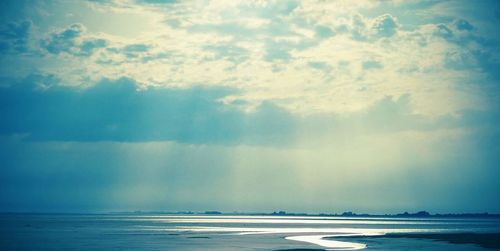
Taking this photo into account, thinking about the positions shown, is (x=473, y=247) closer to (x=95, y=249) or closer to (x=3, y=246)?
(x=95, y=249)

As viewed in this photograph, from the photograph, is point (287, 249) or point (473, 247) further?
point (473, 247)

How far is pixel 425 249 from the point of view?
227ft

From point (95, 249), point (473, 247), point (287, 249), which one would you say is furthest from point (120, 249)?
point (473, 247)

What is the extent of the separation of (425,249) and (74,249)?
42757mm

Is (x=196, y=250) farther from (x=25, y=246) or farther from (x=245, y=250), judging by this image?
(x=25, y=246)

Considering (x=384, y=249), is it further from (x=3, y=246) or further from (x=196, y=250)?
(x=3, y=246)

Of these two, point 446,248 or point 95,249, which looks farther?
point 446,248

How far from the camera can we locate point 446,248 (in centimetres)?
7138

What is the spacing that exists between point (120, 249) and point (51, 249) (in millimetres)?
7948

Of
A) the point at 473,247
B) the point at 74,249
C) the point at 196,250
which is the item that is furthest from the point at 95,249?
the point at 473,247

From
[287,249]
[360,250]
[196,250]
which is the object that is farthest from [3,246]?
[360,250]

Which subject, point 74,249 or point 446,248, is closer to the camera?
point 74,249

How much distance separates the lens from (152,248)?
Answer: 6806 centimetres

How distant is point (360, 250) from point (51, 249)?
36834 mm
